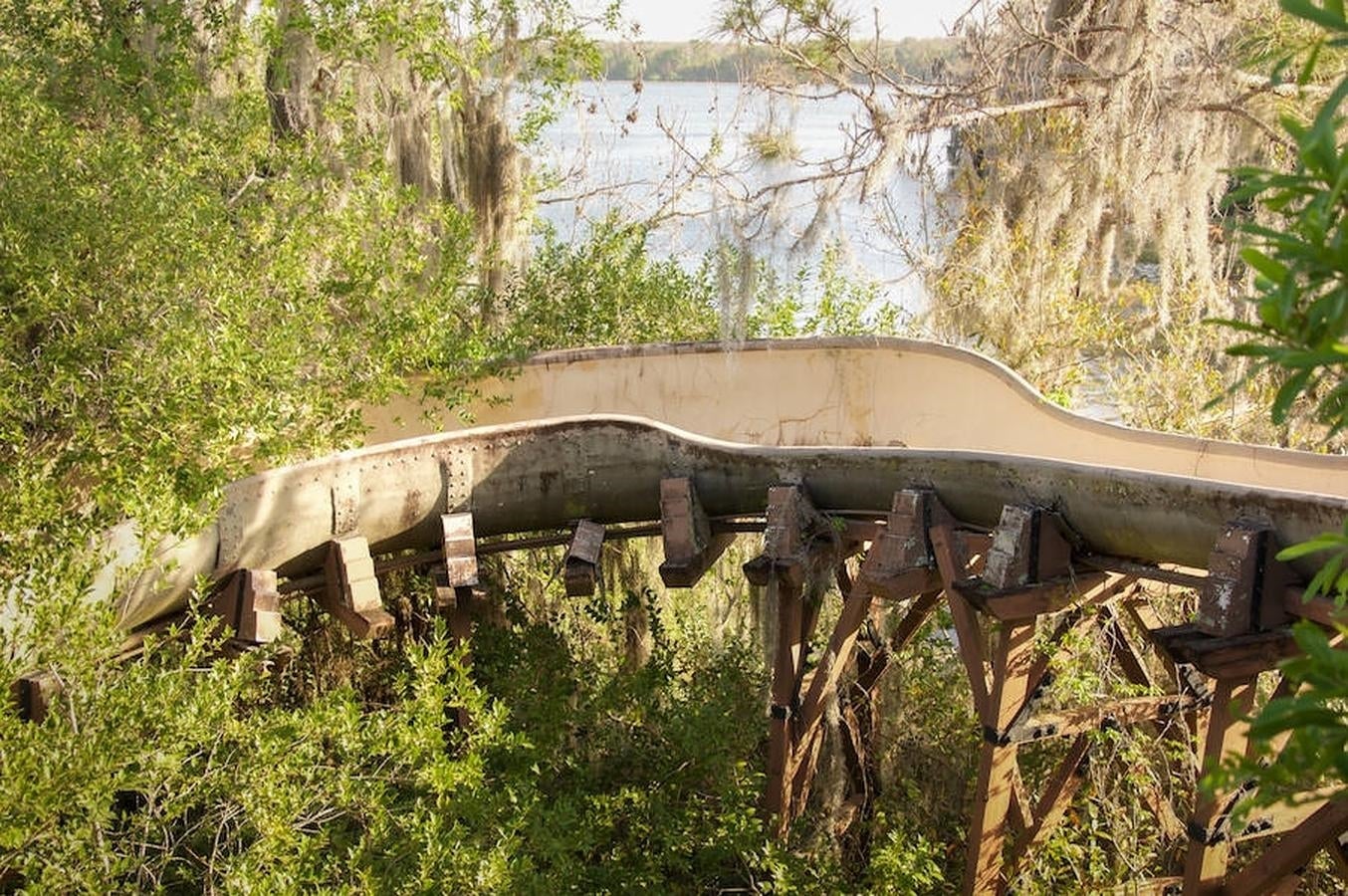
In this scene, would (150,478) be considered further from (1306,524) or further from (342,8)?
(342,8)

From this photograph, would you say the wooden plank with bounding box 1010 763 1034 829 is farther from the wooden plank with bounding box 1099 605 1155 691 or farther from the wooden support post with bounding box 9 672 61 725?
the wooden support post with bounding box 9 672 61 725

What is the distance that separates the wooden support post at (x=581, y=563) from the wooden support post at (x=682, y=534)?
0.49m

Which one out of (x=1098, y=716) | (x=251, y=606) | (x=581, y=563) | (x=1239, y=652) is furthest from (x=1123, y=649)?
(x=251, y=606)

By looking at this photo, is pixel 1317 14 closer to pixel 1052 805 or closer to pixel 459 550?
pixel 459 550

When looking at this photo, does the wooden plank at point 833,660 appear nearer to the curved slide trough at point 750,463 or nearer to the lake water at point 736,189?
the curved slide trough at point 750,463

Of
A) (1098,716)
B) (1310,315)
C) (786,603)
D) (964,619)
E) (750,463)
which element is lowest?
(1098,716)

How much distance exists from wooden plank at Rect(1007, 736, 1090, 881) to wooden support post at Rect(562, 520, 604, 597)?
11.4 ft

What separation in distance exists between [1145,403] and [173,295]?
9.00 m

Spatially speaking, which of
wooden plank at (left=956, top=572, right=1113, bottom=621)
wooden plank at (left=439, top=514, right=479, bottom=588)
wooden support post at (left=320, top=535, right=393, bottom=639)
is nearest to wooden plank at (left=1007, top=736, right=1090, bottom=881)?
wooden plank at (left=956, top=572, right=1113, bottom=621)

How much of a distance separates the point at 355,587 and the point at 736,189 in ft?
20.0

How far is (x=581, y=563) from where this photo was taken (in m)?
10.2

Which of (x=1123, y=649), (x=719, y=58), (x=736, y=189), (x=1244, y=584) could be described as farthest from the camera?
(x=719, y=58)

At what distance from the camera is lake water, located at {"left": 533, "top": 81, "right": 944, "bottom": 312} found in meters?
13.1

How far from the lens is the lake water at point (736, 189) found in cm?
1312
